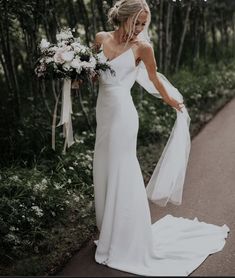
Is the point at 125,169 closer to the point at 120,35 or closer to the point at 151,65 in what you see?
the point at 151,65

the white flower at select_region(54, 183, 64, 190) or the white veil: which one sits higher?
the white veil

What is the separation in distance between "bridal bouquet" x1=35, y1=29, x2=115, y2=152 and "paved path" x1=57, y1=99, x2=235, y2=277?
1247 millimetres

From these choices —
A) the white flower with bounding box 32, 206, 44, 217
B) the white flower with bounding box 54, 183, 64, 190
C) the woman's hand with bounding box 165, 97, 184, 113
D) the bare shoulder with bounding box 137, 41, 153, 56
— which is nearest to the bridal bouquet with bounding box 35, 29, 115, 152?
the bare shoulder with bounding box 137, 41, 153, 56

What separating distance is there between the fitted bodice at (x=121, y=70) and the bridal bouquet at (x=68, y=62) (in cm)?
6

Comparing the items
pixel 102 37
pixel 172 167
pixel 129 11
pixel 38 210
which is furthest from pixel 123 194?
pixel 129 11

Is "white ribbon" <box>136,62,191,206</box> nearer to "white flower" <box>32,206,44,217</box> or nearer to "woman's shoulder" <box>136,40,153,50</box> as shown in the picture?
"woman's shoulder" <box>136,40,153,50</box>

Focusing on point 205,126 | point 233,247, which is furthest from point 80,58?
point 205,126

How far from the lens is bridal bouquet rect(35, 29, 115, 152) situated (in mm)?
4254

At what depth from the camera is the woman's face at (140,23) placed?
13.7 feet

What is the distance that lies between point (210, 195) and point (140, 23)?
2.30 meters

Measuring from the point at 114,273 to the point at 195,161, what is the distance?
2932mm

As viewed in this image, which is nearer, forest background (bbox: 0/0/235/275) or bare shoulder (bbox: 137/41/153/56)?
bare shoulder (bbox: 137/41/153/56)

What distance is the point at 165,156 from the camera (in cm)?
480

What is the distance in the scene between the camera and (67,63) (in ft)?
14.0
